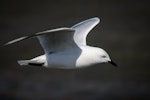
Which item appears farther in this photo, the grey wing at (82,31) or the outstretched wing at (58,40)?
the grey wing at (82,31)

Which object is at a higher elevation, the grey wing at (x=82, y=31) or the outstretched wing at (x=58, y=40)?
the outstretched wing at (x=58, y=40)

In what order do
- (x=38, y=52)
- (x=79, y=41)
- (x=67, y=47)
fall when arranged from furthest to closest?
(x=38, y=52) → (x=79, y=41) → (x=67, y=47)

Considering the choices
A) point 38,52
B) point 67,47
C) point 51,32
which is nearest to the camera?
point 51,32

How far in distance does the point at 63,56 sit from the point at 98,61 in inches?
13.5

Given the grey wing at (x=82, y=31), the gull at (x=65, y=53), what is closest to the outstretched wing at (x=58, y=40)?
the gull at (x=65, y=53)

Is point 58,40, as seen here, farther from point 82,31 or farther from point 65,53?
point 82,31

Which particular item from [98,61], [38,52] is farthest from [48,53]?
[38,52]

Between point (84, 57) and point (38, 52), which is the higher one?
point (84, 57)

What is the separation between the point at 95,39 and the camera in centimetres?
828

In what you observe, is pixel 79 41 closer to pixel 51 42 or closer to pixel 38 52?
pixel 51 42

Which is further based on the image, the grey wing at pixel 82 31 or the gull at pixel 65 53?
the grey wing at pixel 82 31

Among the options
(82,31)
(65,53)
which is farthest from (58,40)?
(82,31)

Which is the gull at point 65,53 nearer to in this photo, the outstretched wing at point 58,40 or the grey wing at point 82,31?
the outstretched wing at point 58,40

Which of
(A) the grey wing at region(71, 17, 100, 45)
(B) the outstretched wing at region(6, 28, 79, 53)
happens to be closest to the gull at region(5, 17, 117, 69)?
(B) the outstretched wing at region(6, 28, 79, 53)
